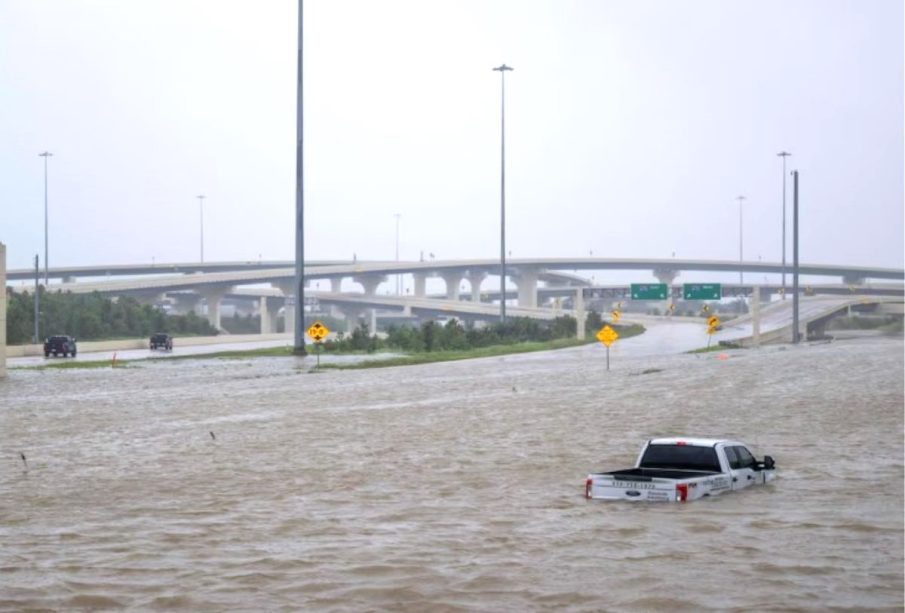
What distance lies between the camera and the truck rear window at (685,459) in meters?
19.5

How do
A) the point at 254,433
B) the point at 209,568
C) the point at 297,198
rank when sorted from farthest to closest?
the point at 297,198
the point at 254,433
the point at 209,568

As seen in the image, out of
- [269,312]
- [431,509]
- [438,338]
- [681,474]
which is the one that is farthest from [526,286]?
[431,509]

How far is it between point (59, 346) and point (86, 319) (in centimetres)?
2941

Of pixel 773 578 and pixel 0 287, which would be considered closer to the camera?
pixel 773 578

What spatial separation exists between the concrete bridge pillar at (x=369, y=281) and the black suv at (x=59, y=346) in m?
99.1

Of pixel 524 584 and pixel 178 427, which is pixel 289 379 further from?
pixel 524 584

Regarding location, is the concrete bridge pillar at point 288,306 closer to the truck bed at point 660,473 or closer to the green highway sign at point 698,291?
the green highway sign at point 698,291

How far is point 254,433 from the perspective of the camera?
1191 inches

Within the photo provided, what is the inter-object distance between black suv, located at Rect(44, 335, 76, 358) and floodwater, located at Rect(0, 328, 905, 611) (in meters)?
34.0

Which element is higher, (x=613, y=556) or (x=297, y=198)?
(x=297, y=198)

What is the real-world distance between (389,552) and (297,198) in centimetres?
4726

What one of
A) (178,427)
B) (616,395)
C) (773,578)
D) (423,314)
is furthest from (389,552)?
(423,314)

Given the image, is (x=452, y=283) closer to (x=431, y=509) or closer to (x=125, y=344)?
(x=125, y=344)

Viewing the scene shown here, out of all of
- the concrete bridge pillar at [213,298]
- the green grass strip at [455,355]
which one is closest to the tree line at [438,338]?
the green grass strip at [455,355]
